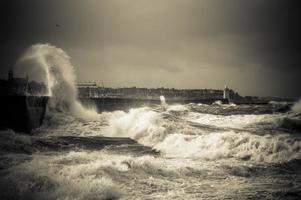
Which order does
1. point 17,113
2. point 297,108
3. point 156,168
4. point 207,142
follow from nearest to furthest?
point 156,168, point 207,142, point 17,113, point 297,108

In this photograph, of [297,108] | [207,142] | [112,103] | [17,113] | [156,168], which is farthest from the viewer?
[297,108]

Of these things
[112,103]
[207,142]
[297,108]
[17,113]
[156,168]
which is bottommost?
[156,168]

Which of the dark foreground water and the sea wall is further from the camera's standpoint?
the sea wall

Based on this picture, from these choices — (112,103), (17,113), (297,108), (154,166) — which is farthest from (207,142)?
(297,108)

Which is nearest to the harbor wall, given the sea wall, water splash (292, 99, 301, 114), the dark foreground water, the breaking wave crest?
the breaking wave crest

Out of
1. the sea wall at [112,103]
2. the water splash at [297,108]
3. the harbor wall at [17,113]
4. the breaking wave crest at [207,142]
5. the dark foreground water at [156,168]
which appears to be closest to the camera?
the dark foreground water at [156,168]

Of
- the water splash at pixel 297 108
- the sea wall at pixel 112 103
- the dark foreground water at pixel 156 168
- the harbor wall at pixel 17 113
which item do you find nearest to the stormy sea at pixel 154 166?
the dark foreground water at pixel 156 168

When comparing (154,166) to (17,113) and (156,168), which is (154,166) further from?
(17,113)

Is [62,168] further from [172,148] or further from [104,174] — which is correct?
[172,148]

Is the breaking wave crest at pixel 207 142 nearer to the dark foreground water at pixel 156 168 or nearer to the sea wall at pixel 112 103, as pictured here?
the dark foreground water at pixel 156 168

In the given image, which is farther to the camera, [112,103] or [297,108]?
[297,108]

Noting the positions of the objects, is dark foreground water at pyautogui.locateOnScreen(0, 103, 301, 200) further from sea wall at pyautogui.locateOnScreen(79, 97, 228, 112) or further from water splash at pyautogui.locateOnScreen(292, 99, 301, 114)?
water splash at pyautogui.locateOnScreen(292, 99, 301, 114)

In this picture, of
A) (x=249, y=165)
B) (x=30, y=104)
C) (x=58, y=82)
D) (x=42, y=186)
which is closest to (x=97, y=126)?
(x=30, y=104)

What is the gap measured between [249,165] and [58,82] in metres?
20.2
